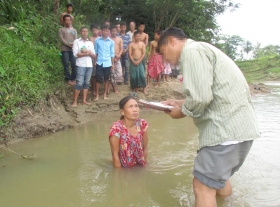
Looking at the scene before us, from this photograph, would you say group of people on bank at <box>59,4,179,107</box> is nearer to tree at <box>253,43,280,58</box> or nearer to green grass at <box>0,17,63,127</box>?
green grass at <box>0,17,63,127</box>

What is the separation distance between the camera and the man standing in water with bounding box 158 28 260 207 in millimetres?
2123

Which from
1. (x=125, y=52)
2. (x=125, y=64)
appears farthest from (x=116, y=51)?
(x=125, y=64)

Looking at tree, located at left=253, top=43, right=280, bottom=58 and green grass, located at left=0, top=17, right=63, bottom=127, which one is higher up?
green grass, located at left=0, top=17, right=63, bottom=127

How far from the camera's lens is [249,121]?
2.21 meters

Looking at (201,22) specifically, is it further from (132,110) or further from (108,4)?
(132,110)

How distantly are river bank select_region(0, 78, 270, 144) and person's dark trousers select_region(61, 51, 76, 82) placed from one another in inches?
9.7

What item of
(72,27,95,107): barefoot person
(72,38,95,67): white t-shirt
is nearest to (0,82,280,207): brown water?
(72,27,95,107): barefoot person

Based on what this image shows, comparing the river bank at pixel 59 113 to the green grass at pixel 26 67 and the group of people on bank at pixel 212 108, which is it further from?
the group of people on bank at pixel 212 108

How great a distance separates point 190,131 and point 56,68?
3450mm

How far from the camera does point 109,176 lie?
11.9 ft

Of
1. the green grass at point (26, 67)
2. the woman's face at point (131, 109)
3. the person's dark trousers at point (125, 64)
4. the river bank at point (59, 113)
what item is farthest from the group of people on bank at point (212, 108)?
the person's dark trousers at point (125, 64)

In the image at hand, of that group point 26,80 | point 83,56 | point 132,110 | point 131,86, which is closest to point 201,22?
point 131,86

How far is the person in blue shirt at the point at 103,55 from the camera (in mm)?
7156

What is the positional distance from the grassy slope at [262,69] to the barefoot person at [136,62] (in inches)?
823
